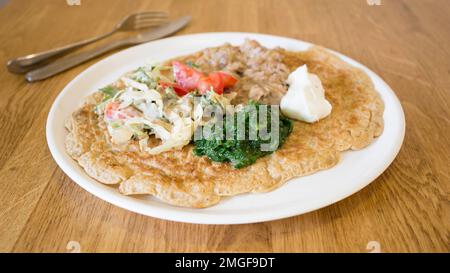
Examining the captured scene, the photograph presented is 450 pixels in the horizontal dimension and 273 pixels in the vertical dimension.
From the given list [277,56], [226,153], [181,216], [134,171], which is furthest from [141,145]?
[277,56]

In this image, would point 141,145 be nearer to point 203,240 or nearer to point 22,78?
point 203,240

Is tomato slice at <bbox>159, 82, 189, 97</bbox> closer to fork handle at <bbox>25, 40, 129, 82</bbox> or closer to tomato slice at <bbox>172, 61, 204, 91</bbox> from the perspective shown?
tomato slice at <bbox>172, 61, 204, 91</bbox>

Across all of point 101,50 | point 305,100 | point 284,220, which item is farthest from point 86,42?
point 284,220

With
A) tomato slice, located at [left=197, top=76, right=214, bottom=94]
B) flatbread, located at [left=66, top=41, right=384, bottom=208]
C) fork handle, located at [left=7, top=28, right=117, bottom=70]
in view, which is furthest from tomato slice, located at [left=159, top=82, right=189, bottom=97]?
fork handle, located at [left=7, top=28, right=117, bottom=70]

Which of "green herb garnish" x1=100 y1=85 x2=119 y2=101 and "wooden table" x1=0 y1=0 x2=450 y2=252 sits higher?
"green herb garnish" x1=100 y1=85 x2=119 y2=101

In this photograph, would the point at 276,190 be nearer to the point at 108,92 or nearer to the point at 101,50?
the point at 108,92
